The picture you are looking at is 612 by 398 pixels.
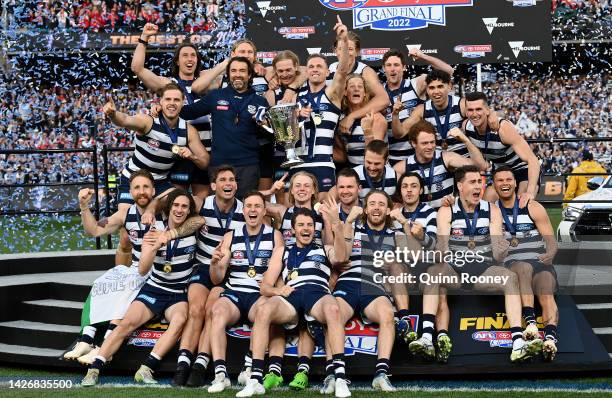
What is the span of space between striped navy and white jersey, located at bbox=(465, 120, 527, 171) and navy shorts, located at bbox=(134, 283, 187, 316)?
2.39 meters

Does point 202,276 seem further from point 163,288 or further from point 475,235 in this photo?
point 475,235

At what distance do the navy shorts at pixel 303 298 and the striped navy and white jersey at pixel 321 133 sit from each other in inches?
45.2

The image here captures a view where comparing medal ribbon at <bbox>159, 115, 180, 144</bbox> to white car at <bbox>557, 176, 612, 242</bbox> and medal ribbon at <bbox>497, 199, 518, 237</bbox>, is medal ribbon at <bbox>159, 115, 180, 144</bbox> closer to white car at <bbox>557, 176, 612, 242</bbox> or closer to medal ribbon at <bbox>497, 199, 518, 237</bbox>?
medal ribbon at <bbox>497, 199, 518, 237</bbox>

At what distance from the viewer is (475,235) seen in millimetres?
6621

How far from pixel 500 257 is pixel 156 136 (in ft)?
8.29

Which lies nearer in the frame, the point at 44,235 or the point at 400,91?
the point at 400,91

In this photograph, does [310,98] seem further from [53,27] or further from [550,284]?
[53,27]

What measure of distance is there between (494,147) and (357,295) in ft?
5.50

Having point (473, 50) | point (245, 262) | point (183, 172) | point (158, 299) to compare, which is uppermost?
point (473, 50)

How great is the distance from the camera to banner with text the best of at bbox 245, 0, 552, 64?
11.2 m

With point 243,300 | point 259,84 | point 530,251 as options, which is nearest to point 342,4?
point 259,84

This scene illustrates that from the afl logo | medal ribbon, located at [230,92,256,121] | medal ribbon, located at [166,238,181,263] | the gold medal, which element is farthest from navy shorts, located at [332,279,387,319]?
the afl logo

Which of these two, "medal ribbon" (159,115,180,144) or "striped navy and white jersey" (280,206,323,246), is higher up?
"medal ribbon" (159,115,180,144)

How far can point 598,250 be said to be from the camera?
842 centimetres
